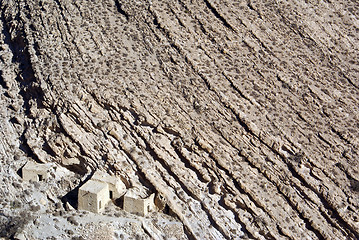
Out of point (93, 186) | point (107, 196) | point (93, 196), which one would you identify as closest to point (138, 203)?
point (107, 196)

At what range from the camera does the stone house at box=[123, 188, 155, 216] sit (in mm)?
23391

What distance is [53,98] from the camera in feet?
85.3

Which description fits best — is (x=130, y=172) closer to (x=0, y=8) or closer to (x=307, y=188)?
(x=307, y=188)

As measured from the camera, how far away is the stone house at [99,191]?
76.7 feet

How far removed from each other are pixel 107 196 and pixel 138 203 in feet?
4.45

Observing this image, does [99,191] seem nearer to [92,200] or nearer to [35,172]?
[92,200]

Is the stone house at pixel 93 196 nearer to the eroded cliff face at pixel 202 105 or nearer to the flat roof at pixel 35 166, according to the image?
the eroded cliff face at pixel 202 105

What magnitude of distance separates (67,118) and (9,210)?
4.27 meters

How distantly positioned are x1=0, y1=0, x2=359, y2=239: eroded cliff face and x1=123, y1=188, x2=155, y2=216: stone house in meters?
0.49

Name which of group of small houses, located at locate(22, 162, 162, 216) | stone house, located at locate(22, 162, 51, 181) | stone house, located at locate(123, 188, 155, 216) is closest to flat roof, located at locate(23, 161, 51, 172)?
stone house, located at locate(22, 162, 51, 181)

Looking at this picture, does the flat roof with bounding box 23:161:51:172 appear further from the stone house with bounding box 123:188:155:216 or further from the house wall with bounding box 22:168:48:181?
the stone house with bounding box 123:188:155:216

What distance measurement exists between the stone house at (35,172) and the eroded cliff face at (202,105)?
398 millimetres

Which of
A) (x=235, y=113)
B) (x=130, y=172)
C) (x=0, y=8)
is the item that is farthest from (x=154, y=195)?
(x=0, y=8)

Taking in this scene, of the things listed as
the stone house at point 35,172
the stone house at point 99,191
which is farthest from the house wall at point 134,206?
the stone house at point 35,172
